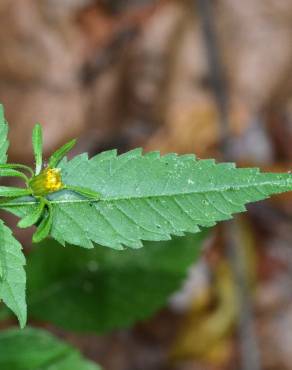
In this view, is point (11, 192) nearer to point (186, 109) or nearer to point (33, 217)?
point (33, 217)

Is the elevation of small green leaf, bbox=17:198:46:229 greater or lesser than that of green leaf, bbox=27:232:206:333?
lesser

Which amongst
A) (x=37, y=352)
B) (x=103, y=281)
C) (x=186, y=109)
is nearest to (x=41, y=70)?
(x=186, y=109)

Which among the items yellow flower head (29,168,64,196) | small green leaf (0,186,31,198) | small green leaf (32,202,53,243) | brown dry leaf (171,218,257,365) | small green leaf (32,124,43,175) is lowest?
small green leaf (32,202,53,243)

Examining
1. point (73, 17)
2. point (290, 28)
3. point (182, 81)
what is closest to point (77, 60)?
point (73, 17)

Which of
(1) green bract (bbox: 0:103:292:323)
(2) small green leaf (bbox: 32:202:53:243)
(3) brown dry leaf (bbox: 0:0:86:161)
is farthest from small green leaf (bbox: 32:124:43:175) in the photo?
(3) brown dry leaf (bbox: 0:0:86:161)

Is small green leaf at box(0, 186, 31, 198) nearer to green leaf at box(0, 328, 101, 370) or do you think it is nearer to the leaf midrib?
the leaf midrib

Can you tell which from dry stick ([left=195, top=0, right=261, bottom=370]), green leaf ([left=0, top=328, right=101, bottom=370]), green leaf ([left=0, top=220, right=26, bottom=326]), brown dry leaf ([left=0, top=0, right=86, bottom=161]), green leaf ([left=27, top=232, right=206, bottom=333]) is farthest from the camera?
brown dry leaf ([left=0, top=0, right=86, bottom=161])

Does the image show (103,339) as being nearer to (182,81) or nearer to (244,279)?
(244,279)
